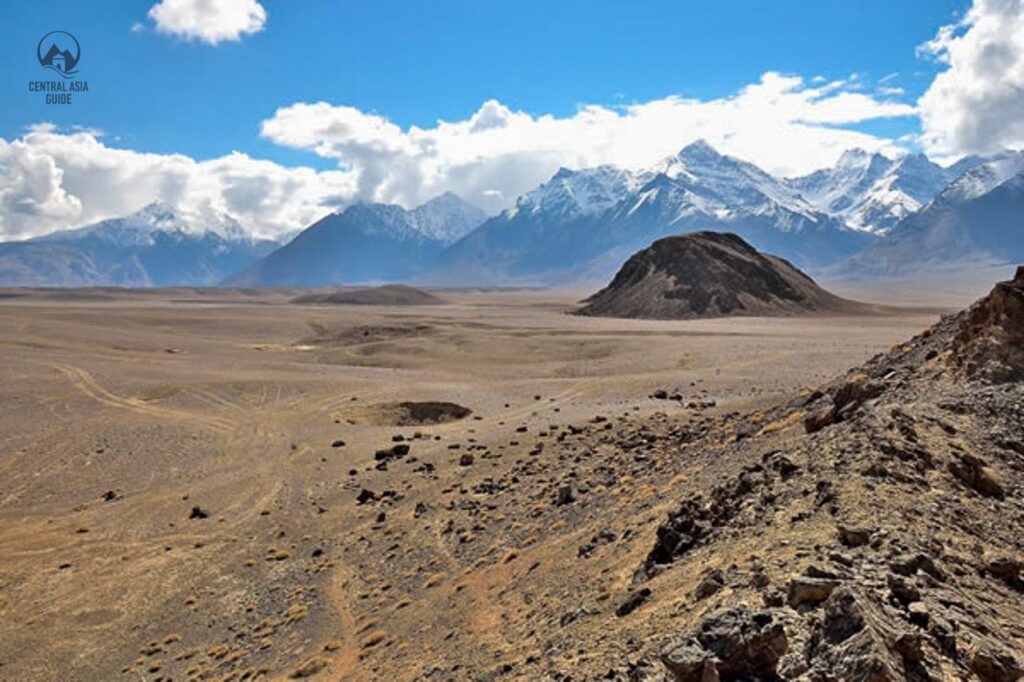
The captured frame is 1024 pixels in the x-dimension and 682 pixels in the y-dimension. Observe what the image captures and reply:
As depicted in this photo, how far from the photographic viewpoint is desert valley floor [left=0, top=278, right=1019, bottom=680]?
10.5 metres

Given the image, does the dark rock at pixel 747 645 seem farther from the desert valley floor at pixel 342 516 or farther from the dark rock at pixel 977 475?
the dark rock at pixel 977 475

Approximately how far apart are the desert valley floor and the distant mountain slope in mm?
54832

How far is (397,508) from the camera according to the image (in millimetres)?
19469

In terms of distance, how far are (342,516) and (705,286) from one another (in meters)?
89.5

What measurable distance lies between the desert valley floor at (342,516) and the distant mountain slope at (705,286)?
2159 inches

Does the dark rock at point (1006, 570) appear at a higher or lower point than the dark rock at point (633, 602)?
higher

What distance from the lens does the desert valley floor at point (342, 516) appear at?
10.5 m

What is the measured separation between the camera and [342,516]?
1970 centimetres

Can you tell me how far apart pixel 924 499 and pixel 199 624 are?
12970 millimetres

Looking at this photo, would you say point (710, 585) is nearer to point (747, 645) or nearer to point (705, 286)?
point (747, 645)

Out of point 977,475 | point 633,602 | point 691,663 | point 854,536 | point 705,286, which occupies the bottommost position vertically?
point 633,602

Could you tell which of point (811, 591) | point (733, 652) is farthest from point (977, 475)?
point (733, 652)

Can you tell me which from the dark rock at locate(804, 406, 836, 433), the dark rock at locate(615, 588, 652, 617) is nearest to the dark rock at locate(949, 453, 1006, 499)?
the dark rock at locate(804, 406, 836, 433)

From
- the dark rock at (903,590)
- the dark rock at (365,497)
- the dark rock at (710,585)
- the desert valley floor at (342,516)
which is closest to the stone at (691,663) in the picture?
the desert valley floor at (342,516)
